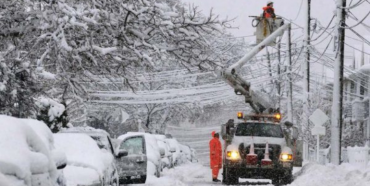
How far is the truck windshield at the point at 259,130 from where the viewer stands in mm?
21156

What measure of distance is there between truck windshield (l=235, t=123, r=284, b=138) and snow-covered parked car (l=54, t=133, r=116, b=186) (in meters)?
8.04

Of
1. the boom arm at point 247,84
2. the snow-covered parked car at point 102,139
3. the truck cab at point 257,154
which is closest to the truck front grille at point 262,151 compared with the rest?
the truck cab at point 257,154

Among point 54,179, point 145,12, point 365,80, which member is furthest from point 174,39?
point 365,80

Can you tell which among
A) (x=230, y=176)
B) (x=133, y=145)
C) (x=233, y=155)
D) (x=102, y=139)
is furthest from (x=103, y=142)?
(x=230, y=176)

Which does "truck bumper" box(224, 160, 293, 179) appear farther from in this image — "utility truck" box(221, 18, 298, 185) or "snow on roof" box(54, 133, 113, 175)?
"snow on roof" box(54, 133, 113, 175)

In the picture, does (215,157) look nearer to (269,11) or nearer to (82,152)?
(269,11)

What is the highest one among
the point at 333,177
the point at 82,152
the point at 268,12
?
the point at 268,12

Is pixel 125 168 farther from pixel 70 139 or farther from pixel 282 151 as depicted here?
pixel 70 139

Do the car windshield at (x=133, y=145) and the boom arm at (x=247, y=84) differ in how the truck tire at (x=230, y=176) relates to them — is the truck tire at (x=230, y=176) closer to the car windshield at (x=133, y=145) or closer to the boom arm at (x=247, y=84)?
the car windshield at (x=133, y=145)

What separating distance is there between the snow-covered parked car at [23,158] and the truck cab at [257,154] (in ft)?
43.1

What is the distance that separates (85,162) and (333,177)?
28.6 feet

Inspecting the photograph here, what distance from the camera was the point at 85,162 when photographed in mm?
11789

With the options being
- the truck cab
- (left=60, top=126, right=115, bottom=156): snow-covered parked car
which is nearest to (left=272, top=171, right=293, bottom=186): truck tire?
the truck cab

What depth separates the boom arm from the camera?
2369 centimetres
